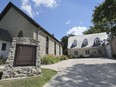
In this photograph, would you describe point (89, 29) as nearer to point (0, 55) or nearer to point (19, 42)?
point (0, 55)

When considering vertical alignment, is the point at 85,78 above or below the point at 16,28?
below

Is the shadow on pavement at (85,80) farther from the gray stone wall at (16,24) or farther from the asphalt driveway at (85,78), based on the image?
the gray stone wall at (16,24)

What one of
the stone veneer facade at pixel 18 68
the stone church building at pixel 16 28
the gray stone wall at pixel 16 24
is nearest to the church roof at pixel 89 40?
the stone church building at pixel 16 28

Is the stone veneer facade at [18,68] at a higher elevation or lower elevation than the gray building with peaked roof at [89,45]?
lower

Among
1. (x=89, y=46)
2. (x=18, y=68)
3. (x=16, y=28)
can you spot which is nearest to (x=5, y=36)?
(x=16, y=28)

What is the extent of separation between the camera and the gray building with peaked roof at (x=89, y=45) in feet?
112

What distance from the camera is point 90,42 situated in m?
36.6

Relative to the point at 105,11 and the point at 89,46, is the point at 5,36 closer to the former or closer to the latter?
the point at 105,11

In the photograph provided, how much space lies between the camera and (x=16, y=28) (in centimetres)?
1827

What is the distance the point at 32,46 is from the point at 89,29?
4804 cm

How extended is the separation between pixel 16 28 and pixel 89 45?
2471 centimetres

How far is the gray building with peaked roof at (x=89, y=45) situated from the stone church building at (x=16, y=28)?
720 inches

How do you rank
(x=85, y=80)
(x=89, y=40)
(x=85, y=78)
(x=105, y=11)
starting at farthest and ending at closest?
1. (x=89, y=40)
2. (x=105, y=11)
3. (x=85, y=78)
4. (x=85, y=80)

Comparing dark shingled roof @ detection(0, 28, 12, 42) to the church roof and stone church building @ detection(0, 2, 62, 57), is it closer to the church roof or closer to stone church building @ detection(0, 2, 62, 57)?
stone church building @ detection(0, 2, 62, 57)
